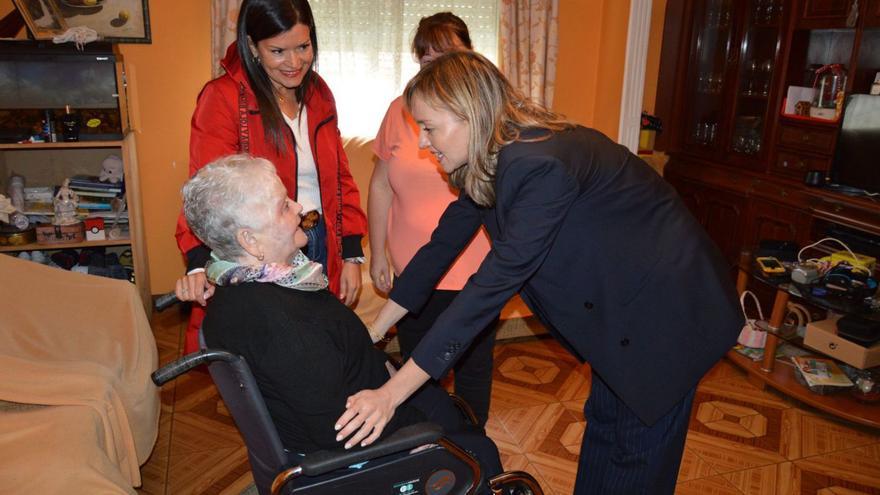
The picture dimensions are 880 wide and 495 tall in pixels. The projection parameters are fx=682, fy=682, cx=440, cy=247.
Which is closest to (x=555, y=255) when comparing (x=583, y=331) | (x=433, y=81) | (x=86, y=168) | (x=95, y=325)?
(x=583, y=331)

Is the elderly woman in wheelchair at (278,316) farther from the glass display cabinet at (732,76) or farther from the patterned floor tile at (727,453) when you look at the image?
the glass display cabinet at (732,76)

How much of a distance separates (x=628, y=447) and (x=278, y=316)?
0.83 m

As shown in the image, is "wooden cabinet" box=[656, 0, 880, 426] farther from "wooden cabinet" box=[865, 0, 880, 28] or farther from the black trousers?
the black trousers

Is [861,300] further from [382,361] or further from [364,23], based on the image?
[364,23]

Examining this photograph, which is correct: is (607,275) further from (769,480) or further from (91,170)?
(91,170)

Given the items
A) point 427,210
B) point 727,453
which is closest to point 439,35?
point 427,210

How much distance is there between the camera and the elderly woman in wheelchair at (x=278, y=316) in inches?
53.3

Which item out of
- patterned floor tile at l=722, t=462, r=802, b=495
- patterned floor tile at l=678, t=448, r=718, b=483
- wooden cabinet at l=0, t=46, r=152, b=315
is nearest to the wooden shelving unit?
wooden cabinet at l=0, t=46, r=152, b=315

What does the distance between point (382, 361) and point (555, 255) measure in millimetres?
518

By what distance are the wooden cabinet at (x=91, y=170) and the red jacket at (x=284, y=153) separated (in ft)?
5.21

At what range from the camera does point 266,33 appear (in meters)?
1.76

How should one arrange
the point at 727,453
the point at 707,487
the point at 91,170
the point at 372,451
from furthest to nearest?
1. the point at 91,170
2. the point at 727,453
3. the point at 707,487
4. the point at 372,451

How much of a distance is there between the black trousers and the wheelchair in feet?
2.10

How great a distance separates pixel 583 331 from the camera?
1459 millimetres
